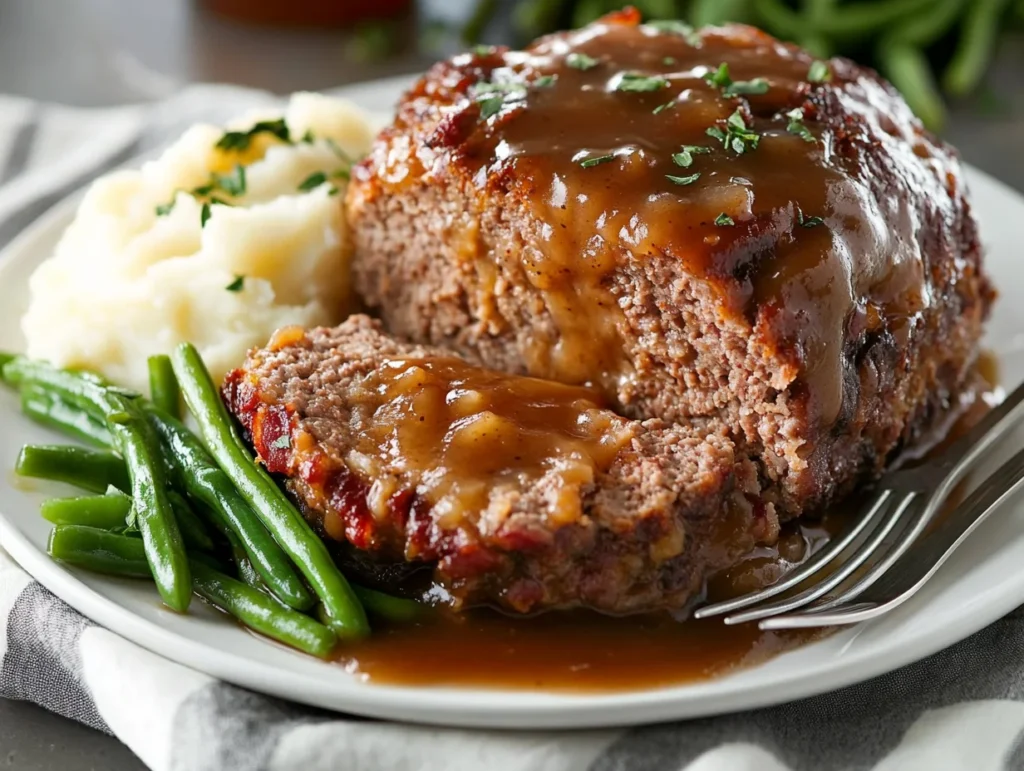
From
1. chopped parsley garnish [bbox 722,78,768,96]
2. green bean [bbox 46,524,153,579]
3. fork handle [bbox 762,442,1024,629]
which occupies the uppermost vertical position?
chopped parsley garnish [bbox 722,78,768,96]

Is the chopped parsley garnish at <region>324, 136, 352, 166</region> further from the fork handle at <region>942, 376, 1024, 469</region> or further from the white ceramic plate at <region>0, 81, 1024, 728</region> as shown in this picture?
the fork handle at <region>942, 376, 1024, 469</region>

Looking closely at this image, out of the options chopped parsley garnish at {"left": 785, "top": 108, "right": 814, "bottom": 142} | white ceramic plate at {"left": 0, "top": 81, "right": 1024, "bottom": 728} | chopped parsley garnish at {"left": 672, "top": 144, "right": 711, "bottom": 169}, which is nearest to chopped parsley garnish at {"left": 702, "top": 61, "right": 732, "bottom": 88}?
chopped parsley garnish at {"left": 785, "top": 108, "right": 814, "bottom": 142}

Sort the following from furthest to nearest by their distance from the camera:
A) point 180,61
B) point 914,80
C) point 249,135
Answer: point 180,61, point 914,80, point 249,135

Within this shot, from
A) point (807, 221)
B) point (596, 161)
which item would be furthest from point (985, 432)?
point (596, 161)

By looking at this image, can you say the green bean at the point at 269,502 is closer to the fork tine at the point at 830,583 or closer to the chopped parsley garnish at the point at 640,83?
the fork tine at the point at 830,583

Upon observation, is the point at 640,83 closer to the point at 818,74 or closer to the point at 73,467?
the point at 818,74

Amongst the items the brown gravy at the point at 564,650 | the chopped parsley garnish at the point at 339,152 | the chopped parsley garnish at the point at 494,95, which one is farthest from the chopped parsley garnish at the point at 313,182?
the brown gravy at the point at 564,650
